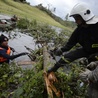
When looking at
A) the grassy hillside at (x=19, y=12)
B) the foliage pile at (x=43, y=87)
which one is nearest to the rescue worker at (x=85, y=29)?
the foliage pile at (x=43, y=87)

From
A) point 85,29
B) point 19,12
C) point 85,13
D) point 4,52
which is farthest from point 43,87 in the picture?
point 19,12

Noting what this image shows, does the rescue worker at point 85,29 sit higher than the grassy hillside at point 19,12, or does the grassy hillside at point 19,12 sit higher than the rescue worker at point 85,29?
the grassy hillside at point 19,12

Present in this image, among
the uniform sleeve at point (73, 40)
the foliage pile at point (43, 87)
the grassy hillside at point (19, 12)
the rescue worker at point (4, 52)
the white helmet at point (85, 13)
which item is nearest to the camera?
the foliage pile at point (43, 87)

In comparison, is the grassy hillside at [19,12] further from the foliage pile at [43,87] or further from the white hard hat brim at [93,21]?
the foliage pile at [43,87]

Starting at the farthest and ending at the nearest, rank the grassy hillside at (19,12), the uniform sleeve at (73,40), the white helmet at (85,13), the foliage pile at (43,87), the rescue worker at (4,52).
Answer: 1. the grassy hillside at (19,12)
2. the rescue worker at (4,52)
3. the uniform sleeve at (73,40)
4. the white helmet at (85,13)
5. the foliage pile at (43,87)

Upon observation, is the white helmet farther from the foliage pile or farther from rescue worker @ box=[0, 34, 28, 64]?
rescue worker @ box=[0, 34, 28, 64]

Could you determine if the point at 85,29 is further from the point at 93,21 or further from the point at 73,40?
the point at 73,40

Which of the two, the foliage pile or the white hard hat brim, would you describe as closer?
the foliage pile

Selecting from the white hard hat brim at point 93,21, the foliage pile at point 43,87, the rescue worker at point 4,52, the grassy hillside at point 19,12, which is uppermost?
the grassy hillside at point 19,12

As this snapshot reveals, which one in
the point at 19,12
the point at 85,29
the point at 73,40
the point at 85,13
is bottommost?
the point at 73,40

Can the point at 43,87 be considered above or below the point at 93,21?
below

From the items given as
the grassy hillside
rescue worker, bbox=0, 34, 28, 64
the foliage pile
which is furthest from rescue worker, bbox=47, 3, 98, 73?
the grassy hillside

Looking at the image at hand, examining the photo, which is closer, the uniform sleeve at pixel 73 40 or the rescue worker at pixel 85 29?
the rescue worker at pixel 85 29

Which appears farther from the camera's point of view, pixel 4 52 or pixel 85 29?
pixel 4 52
